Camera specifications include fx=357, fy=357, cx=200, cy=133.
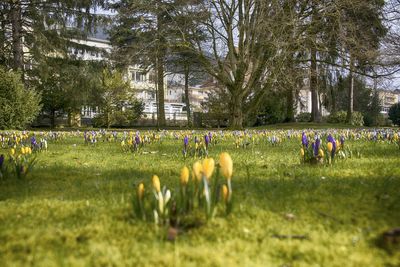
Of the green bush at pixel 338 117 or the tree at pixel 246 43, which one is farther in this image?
A: the green bush at pixel 338 117

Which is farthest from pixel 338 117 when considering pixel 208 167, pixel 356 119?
pixel 208 167

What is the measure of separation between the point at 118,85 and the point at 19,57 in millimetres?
12773

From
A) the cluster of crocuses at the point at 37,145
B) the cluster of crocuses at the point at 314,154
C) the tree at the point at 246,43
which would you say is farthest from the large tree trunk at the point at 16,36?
the cluster of crocuses at the point at 314,154

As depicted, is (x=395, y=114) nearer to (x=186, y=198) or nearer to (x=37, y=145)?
(x=37, y=145)

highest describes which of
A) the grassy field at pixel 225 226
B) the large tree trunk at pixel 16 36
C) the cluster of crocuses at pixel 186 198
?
the large tree trunk at pixel 16 36

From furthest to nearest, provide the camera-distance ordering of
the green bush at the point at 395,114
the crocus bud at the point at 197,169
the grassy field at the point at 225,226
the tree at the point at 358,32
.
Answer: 1. the green bush at the point at 395,114
2. the tree at the point at 358,32
3. the crocus bud at the point at 197,169
4. the grassy field at the point at 225,226

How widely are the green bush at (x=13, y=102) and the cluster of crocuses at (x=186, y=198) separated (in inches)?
702

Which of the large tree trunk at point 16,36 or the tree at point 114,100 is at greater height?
the large tree trunk at point 16,36

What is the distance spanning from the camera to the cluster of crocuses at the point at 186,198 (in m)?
1.94

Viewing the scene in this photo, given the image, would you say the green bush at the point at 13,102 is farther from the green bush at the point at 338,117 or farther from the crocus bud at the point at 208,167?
the green bush at the point at 338,117

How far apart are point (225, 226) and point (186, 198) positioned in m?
0.28

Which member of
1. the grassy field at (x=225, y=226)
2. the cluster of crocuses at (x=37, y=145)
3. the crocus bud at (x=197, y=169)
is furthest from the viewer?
the cluster of crocuses at (x=37, y=145)

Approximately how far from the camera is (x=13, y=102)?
17812 millimetres

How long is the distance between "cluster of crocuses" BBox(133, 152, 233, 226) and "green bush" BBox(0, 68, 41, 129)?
Result: 1783 centimetres
